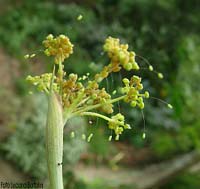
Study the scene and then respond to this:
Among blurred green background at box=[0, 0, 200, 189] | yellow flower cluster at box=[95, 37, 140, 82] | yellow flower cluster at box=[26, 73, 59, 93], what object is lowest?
yellow flower cluster at box=[95, 37, 140, 82]

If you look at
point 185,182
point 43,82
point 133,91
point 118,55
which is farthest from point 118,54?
point 185,182

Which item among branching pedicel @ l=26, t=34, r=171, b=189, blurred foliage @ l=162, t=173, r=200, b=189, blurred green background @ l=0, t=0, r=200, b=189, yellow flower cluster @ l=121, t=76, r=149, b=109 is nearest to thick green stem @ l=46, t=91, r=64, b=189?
branching pedicel @ l=26, t=34, r=171, b=189

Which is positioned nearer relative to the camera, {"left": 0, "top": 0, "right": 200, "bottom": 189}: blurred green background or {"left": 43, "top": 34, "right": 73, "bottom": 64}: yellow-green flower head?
{"left": 43, "top": 34, "right": 73, "bottom": 64}: yellow-green flower head

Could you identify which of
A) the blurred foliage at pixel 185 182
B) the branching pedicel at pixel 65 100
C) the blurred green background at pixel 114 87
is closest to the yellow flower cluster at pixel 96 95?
the branching pedicel at pixel 65 100

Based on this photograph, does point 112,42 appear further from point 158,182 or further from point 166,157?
point 166,157

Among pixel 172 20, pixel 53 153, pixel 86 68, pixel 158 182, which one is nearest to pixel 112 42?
pixel 53 153

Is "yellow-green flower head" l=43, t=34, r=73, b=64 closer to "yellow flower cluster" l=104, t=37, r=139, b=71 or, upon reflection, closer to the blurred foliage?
"yellow flower cluster" l=104, t=37, r=139, b=71

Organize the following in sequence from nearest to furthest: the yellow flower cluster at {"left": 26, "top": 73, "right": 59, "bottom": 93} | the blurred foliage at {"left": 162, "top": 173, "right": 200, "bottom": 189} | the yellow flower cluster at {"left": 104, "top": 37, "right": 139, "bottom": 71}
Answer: the yellow flower cluster at {"left": 104, "top": 37, "right": 139, "bottom": 71}
the yellow flower cluster at {"left": 26, "top": 73, "right": 59, "bottom": 93}
the blurred foliage at {"left": 162, "top": 173, "right": 200, "bottom": 189}
